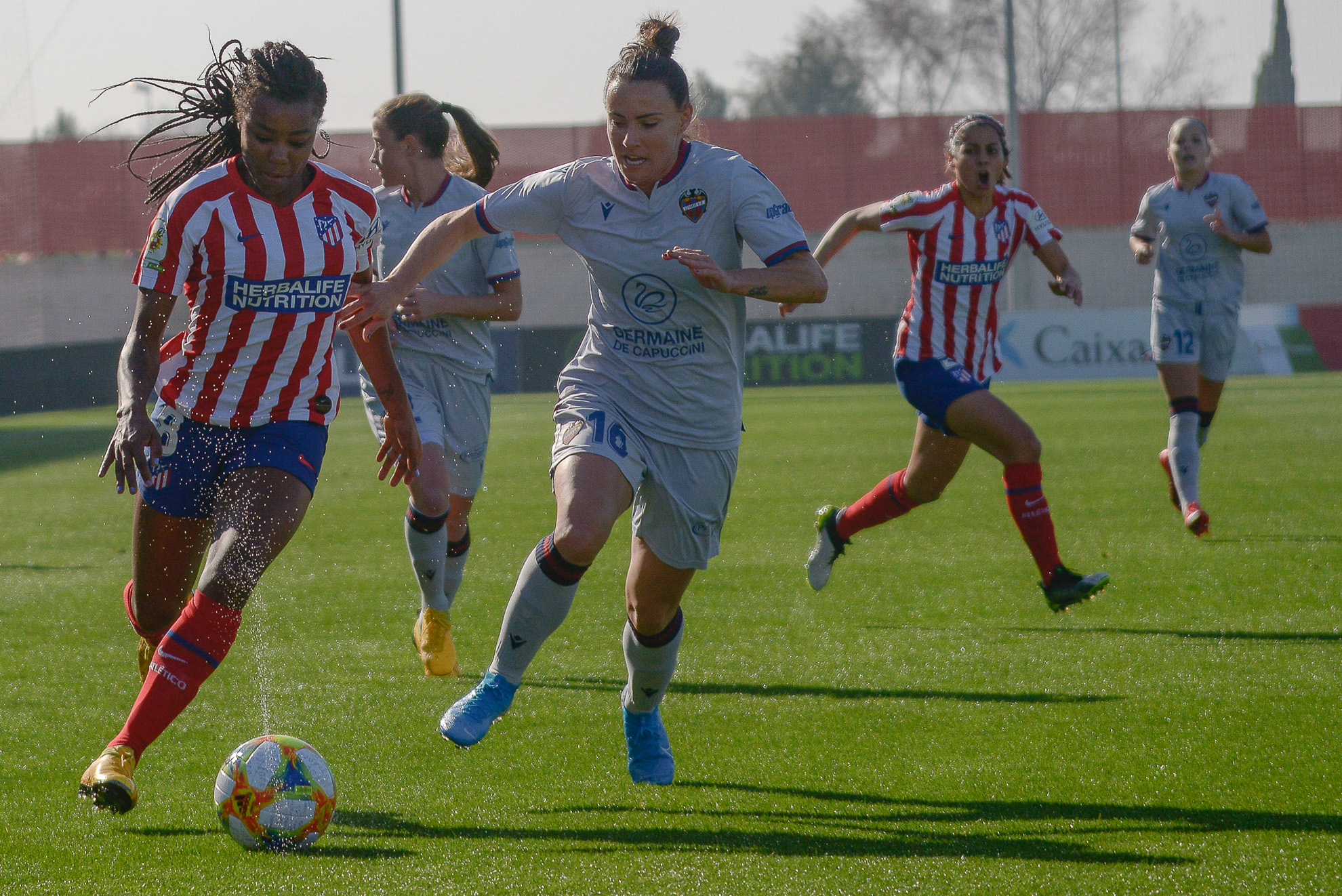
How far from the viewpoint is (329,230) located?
4.12 m

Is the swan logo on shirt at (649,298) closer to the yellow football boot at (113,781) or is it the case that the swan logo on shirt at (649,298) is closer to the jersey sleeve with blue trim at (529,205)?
the jersey sleeve with blue trim at (529,205)

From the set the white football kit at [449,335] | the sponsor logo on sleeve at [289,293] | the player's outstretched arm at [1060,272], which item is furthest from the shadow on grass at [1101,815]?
the player's outstretched arm at [1060,272]

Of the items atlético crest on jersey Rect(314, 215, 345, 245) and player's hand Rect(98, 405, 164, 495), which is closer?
player's hand Rect(98, 405, 164, 495)

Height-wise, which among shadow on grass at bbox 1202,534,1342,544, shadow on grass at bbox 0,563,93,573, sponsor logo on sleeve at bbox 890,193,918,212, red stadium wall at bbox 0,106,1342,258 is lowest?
shadow on grass at bbox 0,563,93,573

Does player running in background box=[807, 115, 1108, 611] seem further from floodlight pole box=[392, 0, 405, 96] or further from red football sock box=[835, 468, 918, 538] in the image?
floodlight pole box=[392, 0, 405, 96]

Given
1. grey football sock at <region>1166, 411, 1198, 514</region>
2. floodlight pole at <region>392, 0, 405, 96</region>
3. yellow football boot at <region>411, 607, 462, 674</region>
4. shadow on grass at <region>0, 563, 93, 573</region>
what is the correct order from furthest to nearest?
1. floodlight pole at <region>392, 0, 405, 96</region>
2. grey football sock at <region>1166, 411, 1198, 514</region>
3. shadow on grass at <region>0, 563, 93, 573</region>
4. yellow football boot at <region>411, 607, 462, 674</region>

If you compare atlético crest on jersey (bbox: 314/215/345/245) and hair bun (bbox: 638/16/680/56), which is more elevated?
hair bun (bbox: 638/16/680/56)

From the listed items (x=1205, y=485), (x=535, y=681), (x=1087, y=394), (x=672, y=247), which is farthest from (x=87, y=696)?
(x=1087, y=394)

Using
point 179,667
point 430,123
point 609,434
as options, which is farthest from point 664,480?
point 430,123

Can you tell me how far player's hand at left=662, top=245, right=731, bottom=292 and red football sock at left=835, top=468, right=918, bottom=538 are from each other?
3.31 m

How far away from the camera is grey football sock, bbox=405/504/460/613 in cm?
567

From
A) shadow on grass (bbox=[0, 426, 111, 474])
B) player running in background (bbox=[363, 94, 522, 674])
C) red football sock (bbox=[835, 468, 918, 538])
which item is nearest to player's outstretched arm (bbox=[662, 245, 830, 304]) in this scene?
player running in background (bbox=[363, 94, 522, 674])

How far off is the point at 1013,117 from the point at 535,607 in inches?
1157

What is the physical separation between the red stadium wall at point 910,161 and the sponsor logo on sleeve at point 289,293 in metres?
28.8
